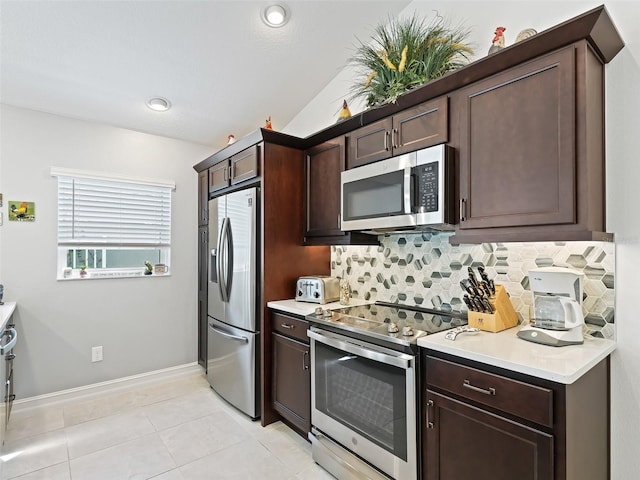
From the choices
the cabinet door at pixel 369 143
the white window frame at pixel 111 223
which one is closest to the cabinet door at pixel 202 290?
the white window frame at pixel 111 223

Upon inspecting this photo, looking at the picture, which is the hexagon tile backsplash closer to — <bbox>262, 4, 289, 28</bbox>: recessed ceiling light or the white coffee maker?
the white coffee maker

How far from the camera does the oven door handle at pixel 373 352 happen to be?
5.44ft

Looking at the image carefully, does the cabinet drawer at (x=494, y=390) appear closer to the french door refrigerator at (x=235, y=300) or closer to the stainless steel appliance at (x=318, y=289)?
the stainless steel appliance at (x=318, y=289)

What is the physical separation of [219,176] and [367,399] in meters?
2.38

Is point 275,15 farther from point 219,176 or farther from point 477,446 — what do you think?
point 477,446

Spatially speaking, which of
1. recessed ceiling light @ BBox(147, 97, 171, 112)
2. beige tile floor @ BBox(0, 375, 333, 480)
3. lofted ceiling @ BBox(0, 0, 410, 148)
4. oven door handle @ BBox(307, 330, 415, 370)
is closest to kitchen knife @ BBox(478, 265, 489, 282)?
oven door handle @ BBox(307, 330, 415, 370)

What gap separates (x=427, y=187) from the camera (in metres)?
1.89

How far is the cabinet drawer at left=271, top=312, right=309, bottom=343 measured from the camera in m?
2.37

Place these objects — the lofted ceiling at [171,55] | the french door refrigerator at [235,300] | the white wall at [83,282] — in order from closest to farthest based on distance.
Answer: the lofted ceiling at [171,55]
the french door refrigerator at [235,300]
the white wall at [83,282]

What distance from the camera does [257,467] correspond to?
7.12 ft

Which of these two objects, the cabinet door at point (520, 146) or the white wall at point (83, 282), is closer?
the cabinet door at point (520, 146)

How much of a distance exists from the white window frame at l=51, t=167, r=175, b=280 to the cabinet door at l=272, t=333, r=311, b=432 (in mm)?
1707

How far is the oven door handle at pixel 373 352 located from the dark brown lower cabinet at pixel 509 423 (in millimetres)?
91

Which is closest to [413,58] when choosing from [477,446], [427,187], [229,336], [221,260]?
[427,187]
